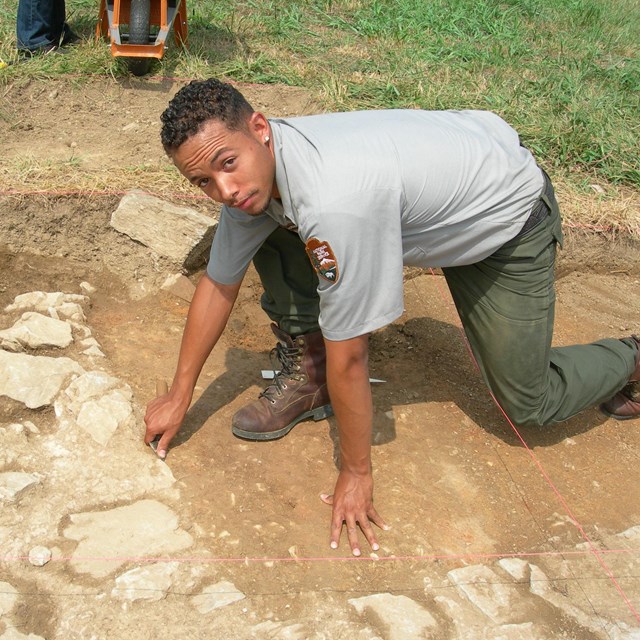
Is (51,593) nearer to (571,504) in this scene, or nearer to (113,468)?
(113,468)

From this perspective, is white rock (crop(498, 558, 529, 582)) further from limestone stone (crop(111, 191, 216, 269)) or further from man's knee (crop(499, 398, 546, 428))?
limestone stone (crop(111, 191, 216, 269))

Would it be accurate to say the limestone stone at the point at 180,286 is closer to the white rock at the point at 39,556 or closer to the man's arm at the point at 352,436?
the man's arm at the point at 352,436

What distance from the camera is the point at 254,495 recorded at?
254cm

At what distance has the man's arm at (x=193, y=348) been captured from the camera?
2.60 metres

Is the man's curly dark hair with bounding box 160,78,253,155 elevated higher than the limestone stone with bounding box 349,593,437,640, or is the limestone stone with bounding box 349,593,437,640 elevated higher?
the man's curly dark hair with bounding box 160,78,253,155

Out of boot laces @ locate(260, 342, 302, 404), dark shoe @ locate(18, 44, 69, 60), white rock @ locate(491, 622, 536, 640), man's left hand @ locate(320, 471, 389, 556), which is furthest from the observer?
dark shoe @ locate(18, 44, 69, 60)

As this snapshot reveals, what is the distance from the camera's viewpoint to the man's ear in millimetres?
2051

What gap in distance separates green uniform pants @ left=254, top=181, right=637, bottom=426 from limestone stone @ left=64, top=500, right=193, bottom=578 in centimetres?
87

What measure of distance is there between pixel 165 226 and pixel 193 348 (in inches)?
46.5

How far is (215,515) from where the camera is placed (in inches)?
95.9

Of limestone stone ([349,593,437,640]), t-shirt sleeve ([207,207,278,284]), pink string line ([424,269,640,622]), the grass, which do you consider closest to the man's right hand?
t-shirt sleeve ([207,207,278,284])

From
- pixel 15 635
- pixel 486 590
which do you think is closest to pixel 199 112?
pixel 15 635

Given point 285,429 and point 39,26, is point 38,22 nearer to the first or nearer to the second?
point 39,26

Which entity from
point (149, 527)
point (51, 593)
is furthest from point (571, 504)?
point (51, 593)
